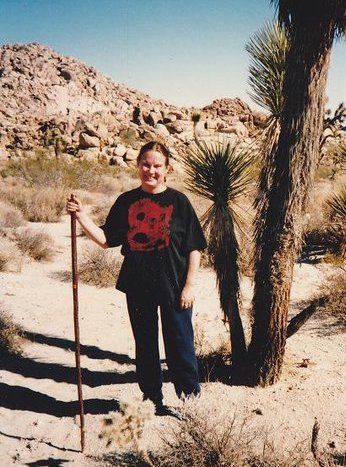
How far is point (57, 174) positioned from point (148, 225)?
14632 mm

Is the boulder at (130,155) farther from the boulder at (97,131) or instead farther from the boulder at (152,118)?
the boulder at (152,118)

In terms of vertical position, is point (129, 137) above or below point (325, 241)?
above

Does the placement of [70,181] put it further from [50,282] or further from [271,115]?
[271,115]

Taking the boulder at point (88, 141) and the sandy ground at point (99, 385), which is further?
the boulder at point (88, 141)

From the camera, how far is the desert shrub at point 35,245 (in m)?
7.81

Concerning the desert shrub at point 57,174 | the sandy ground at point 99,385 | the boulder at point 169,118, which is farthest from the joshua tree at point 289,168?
the boulder at point 169,118

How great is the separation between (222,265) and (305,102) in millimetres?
1634

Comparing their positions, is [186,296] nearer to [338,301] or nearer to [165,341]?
[165,341]

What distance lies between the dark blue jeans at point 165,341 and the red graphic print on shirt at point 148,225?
39cm

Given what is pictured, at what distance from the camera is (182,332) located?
2863 millimetres

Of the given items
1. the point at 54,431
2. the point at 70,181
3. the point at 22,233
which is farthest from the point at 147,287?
the point at 70,181

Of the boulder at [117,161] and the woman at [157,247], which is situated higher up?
the boulder at [117,161]

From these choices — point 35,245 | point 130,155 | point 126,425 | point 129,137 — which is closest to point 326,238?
point 35,245

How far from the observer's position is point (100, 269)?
6.91 m
